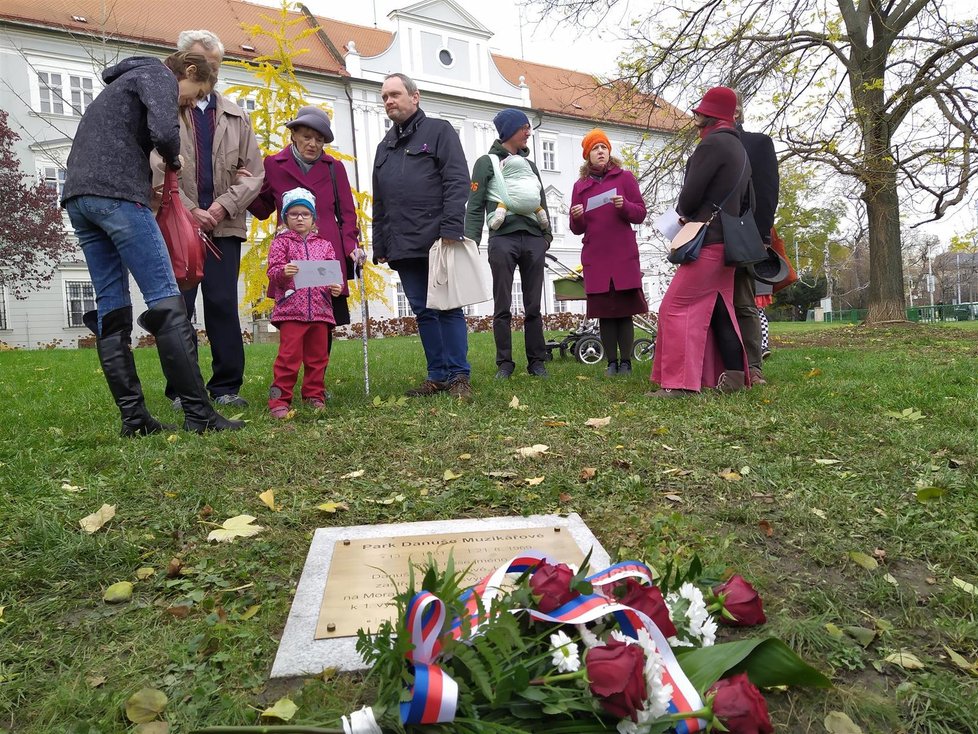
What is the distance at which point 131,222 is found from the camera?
140 inches

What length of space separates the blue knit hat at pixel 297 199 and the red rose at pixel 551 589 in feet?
12.2

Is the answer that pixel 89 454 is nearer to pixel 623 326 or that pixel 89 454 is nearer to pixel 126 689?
pixel 126 689

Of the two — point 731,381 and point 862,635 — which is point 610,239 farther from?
point 862,635

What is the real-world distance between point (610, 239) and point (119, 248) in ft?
12.5

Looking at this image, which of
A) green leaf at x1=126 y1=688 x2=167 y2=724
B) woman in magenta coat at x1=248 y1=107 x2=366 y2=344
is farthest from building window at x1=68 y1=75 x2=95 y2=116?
green leaf at x1=126 y1=688 x2=167 y2=724

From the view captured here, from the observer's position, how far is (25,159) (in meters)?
24.4

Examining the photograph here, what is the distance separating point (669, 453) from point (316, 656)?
2087mm

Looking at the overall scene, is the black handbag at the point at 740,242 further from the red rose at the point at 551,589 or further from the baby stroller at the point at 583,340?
the red rose at the point at 551,589

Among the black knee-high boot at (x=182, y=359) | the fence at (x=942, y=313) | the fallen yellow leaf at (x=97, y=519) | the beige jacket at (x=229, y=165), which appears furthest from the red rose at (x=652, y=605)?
the fence at (x=942, y=313)

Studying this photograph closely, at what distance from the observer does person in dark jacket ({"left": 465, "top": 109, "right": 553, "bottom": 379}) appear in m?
5.75

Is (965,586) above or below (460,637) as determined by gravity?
below

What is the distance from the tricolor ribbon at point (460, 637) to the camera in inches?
47.4

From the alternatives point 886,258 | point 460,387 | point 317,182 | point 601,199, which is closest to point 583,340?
point 601,199

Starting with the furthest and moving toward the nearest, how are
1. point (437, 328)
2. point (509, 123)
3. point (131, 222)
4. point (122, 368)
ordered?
point (509, 123)
point (437, 328)
point (122, 368)
point (131, 222)
